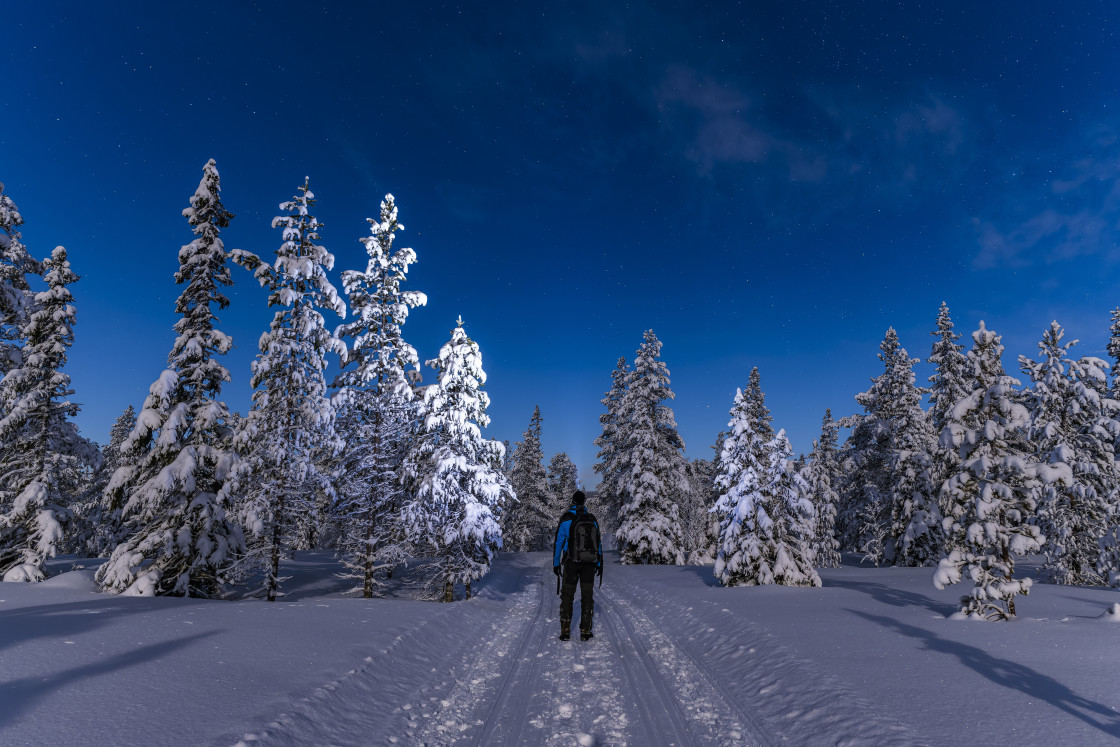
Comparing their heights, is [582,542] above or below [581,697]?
above

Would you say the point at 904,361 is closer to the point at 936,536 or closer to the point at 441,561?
the point at 936,536

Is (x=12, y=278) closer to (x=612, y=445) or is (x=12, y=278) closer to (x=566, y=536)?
(x=566, y=536)

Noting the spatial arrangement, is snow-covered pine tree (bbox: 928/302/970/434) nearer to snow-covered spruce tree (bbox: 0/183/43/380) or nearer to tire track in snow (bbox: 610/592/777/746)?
tire track in snow (bbox: 610/592/777/746)

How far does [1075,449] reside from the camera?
2428 centimetres

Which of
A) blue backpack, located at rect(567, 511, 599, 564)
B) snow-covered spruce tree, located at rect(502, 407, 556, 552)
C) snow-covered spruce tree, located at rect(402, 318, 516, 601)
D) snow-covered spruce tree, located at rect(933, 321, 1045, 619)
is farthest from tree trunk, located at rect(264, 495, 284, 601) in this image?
snow-covered spruce tree, located at rect(502, 407, 556, 552)

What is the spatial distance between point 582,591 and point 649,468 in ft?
67.6

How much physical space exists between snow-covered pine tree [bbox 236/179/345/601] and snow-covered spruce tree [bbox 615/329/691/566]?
1858 centimetres

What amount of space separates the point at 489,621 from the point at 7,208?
821 inches

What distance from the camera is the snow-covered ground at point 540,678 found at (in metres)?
5.07

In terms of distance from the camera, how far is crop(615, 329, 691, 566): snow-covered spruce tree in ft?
97.1

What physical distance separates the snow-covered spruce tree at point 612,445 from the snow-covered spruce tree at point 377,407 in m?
17.8

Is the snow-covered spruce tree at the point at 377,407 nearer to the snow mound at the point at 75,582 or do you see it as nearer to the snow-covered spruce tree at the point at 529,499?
the snow mound at the point at 75,582

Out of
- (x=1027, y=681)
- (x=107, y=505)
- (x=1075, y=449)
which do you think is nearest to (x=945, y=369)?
(x=1075, y=449)

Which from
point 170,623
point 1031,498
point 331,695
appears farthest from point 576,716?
point 1031,498
